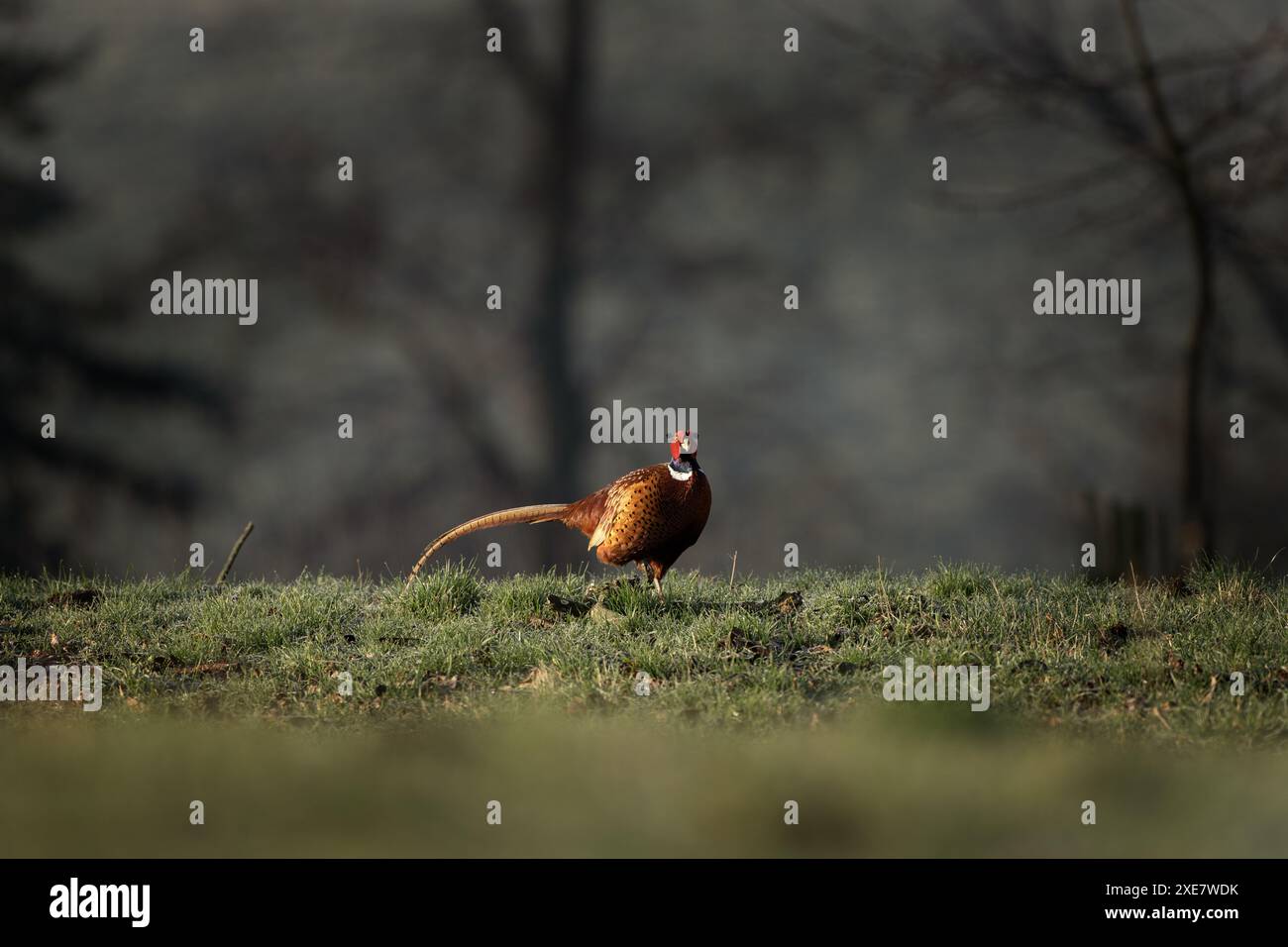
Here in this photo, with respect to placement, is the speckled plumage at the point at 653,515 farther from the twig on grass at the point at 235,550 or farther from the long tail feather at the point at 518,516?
the twig on grass at the point at 235,550

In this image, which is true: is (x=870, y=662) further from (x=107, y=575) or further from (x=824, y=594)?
(x=107, y=575)

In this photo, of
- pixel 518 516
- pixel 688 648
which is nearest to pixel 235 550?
pixel 518 516

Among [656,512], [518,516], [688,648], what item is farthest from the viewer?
[518,516]

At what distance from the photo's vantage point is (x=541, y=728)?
461 cm

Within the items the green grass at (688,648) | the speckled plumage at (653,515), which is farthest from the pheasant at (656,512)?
the green grass at (688,648)

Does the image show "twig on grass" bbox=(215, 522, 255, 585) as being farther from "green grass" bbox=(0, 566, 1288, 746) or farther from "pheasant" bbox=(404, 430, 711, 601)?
"pheasant" bbox=(404, 430, 711, 601)

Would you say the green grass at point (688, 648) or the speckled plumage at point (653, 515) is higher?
the speckled plumage at point (653, 515)

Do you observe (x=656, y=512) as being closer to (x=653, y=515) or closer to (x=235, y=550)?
(x=653, y=515)

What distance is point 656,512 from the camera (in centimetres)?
625

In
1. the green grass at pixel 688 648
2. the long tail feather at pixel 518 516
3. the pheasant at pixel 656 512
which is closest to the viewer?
the green grass at pixel 688 648

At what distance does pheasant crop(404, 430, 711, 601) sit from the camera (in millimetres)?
6266

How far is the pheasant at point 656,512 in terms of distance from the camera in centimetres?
627

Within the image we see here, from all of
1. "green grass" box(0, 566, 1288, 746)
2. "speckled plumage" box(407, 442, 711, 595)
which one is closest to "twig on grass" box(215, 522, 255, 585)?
"green grass" box(0, 566, 1288, 746)

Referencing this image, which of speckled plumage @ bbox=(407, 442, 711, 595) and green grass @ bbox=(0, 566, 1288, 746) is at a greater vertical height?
speckled plumage @ bbox=(407, 442, 711, 595)
